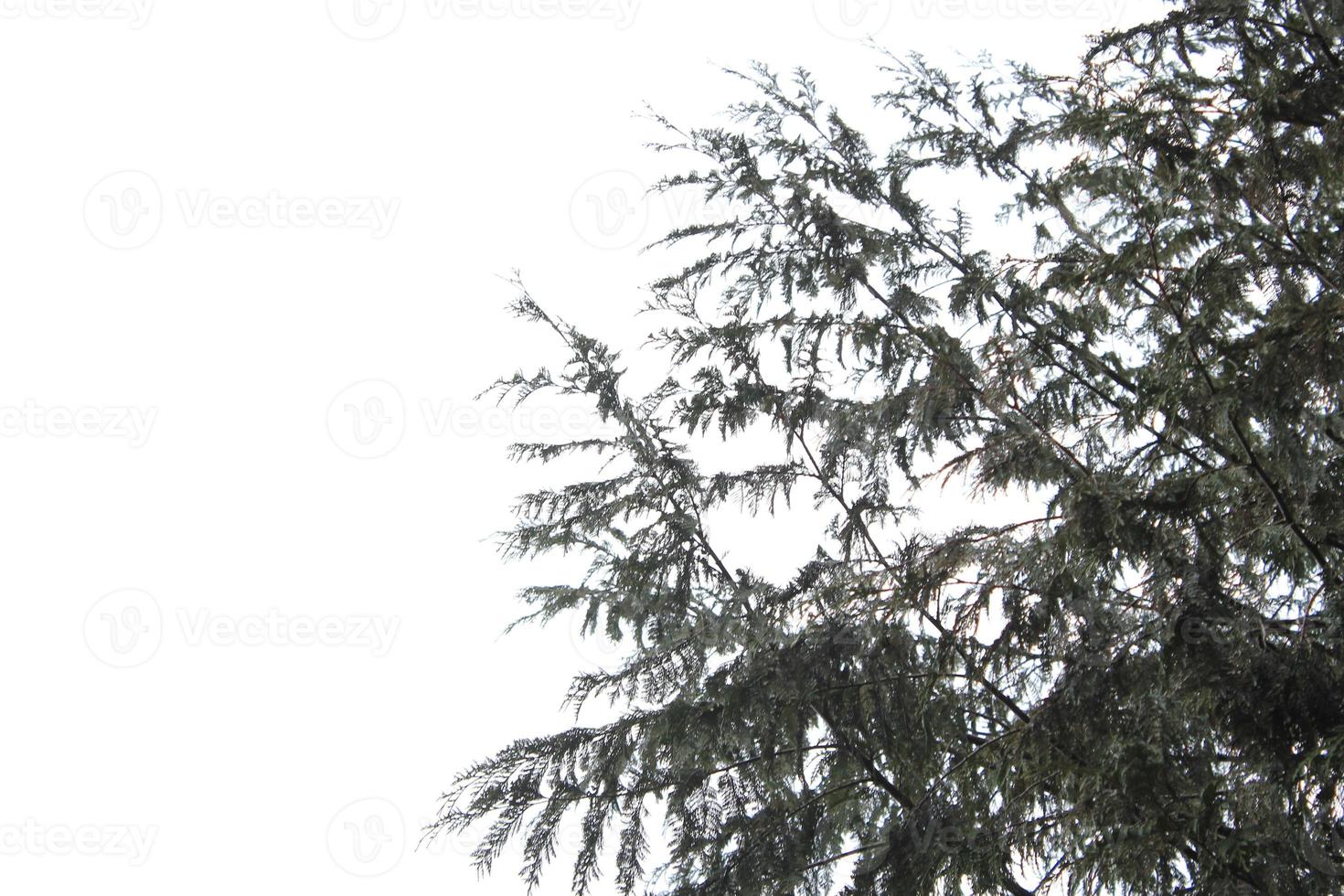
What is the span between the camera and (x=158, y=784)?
3303cm

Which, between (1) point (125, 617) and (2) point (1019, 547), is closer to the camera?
(2) point (1019, 547)

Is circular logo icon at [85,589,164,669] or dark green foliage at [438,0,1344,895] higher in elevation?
circular logo icon at [85,589,164,669]

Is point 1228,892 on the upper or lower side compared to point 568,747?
lower

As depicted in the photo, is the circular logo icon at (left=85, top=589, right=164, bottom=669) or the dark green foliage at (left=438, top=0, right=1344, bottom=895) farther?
the circular logo icon at (left=85, top=589, right=164, bottom=669)

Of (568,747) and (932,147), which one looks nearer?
(568,747)

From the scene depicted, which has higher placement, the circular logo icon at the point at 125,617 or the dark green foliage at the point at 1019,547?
the circular logo icon at the point at 125,617

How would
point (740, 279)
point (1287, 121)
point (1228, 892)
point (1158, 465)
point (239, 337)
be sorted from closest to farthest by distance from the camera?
point (1228, 892) → point (1287, 121) → point (1158, 465) → point (740, 279) → point (239, 337)

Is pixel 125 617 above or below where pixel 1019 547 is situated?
above

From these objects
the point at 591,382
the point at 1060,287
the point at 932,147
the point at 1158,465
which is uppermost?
the point at 932,147

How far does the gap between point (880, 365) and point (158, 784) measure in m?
32.8

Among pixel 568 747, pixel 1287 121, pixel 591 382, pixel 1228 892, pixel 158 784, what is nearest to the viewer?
pixel 1228 892

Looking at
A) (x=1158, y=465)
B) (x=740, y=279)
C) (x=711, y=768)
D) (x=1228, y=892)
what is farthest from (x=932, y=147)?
(x=1228, y=892)

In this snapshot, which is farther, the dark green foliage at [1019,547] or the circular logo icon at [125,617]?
the circular logo icon at [125,617]

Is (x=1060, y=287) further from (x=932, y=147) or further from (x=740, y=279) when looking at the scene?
(x=932, y=147)
